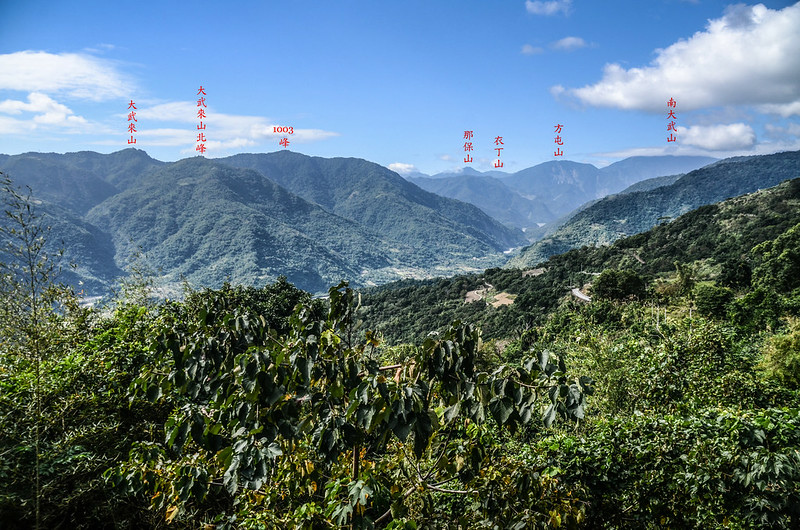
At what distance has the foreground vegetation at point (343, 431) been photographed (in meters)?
2.22

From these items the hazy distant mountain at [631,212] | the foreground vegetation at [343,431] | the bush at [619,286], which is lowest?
the bush at [619,286]

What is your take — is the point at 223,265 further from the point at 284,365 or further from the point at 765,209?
the point at 284,365

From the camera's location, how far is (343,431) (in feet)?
7.34

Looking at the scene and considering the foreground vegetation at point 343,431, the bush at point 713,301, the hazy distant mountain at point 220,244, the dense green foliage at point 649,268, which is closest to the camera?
the foreground vegetation at point 343,431

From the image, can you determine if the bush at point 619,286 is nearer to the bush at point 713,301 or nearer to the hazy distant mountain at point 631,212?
the bush at point 713,301

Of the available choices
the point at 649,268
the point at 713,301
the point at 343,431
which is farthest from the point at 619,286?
the point at 343,431

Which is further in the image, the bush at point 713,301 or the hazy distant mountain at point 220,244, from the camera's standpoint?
the hazy distant mountain at point 220,244

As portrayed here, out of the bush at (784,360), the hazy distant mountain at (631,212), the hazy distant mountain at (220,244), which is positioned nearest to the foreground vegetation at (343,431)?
the bush at (784,360)

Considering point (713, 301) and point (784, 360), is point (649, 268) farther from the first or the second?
point (784, 360)

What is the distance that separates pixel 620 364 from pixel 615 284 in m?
28.9

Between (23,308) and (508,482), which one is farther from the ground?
(23,308)

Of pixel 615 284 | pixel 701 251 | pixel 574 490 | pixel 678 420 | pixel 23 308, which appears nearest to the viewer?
pixel 574 490

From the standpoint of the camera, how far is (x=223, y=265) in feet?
522

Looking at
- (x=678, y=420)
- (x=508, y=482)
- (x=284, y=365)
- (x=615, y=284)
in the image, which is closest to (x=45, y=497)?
(x=284, y=365)
